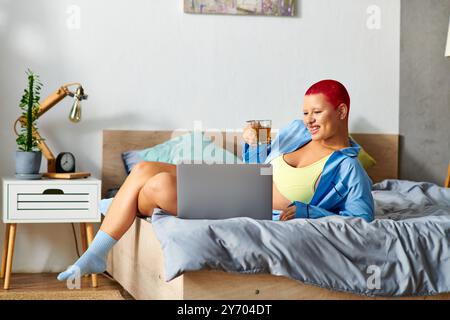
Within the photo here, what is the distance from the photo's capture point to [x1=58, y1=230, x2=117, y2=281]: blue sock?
2.58 m

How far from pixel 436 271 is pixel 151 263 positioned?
95 centimetres

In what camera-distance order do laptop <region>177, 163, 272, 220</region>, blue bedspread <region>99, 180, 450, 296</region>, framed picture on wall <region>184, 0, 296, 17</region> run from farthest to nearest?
framed picture on wall <region>184, 0, 296, 17</region> < laptop <region>177, 163, 272, 220</region> < blue bedspread <region>99, 180, 450, 296</region>

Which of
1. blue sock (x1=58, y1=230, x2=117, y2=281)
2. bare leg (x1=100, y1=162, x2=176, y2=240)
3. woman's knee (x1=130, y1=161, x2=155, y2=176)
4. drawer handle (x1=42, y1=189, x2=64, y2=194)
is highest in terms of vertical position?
woman's knee (x1=130, y1=161, x2=155, y2=176)

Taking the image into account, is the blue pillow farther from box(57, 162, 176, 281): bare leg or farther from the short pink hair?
the short pink hair

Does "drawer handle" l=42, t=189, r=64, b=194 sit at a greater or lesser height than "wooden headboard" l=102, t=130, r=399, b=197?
lesser

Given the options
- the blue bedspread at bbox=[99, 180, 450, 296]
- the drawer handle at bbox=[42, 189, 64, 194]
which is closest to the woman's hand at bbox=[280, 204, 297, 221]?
the blue bedspread at bbox=[99, 180, 450, 296]

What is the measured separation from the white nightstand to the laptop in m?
1.35

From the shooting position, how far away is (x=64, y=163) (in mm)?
3842

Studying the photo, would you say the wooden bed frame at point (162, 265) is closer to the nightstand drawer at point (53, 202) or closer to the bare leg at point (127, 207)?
the bare leg at point (127, 207)

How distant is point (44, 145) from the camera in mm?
3920

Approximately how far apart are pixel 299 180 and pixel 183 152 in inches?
50.9

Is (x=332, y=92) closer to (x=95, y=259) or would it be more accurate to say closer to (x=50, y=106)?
(x=95, y=259)
